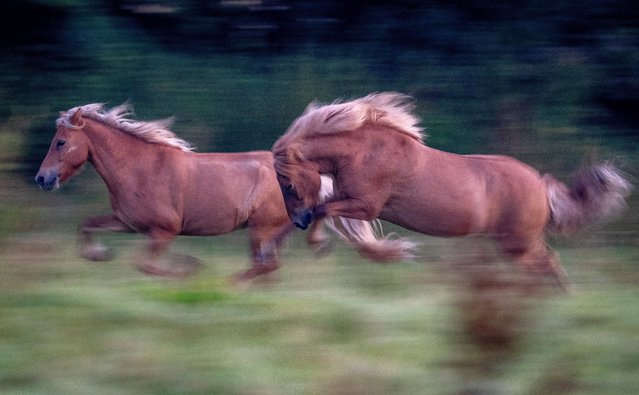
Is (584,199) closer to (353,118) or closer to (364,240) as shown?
(364,240)

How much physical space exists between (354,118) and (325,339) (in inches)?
138

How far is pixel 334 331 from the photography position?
4148 millimetres

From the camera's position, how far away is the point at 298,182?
7.48 m

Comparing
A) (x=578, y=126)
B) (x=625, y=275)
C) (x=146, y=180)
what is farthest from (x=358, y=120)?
(x=578, y=126)

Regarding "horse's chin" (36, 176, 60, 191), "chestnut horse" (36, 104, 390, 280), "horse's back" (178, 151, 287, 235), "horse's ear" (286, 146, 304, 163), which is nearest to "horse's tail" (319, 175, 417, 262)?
"chestnut horse" (36, 104, 390, 280)

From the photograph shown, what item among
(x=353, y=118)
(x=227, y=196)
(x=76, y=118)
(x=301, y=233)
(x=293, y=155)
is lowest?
(x=301, y=233)

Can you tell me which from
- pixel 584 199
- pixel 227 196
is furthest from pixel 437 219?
pixel 227 196

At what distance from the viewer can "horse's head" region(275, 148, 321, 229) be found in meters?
7.46

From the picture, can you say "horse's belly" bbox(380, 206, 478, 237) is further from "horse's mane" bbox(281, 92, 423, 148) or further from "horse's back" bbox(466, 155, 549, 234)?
"horse's mane" bbox(281, 92, 423, 148)

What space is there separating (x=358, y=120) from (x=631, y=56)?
5.43 metres

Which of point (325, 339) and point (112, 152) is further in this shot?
point (112, 152)

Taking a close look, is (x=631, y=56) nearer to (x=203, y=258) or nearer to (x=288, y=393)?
(x=203, y=258)

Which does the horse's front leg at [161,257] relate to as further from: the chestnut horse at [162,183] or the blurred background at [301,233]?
the blurred background at [301,233]

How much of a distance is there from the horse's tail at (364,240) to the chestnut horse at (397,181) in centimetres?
17
